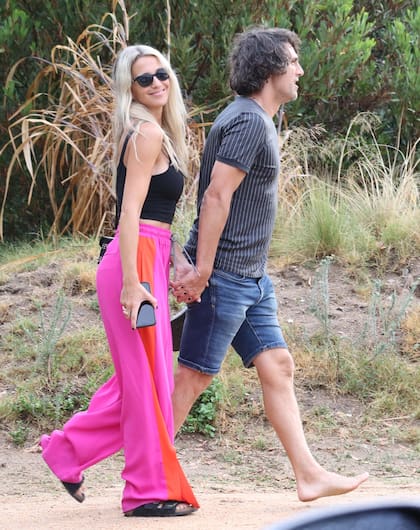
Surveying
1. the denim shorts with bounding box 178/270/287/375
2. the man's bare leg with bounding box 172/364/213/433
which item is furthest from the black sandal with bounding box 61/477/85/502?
the denim shorts with bounding box 178/270/287/375

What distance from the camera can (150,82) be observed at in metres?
4.62

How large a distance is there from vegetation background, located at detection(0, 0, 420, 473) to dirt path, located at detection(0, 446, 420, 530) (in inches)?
20.6

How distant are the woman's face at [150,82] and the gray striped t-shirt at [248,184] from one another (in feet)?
0.92

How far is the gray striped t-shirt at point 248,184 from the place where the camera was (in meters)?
4.59

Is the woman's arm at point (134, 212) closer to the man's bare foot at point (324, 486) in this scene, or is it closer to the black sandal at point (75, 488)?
the black sandal at point (75, 488)

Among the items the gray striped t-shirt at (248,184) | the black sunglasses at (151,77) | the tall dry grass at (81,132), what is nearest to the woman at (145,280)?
the black sunglasses at (151,77)

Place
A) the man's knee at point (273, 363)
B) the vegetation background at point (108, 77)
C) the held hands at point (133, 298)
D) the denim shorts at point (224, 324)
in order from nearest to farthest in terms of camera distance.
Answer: the held hands at point (133, 298)
the denim shorts at point (224, 324)
the man's knee at point (273, 363)
the vegetation background at point (108, 77)

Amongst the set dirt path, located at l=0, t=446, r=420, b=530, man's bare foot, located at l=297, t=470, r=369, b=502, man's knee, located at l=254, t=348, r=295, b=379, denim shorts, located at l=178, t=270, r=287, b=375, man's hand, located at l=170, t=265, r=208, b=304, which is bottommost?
dirt path, located at l=0, t=446, r=420, b=530

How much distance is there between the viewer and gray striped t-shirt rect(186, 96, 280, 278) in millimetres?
4586

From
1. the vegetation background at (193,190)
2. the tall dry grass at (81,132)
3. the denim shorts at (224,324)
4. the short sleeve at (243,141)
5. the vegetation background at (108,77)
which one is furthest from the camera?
the vegetation background at (108,77)

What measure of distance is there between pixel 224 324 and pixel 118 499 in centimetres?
128

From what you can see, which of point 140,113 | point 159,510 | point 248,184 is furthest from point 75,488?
point 140,113

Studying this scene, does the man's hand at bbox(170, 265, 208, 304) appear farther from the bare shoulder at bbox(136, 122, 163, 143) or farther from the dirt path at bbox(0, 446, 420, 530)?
the dirt path at bbox(0, 446, 420, 530)

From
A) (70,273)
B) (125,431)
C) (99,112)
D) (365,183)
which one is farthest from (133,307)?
(365,183)
